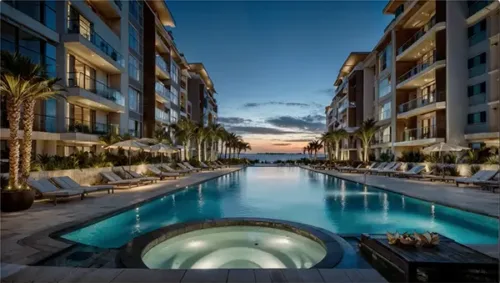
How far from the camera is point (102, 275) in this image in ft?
13.7

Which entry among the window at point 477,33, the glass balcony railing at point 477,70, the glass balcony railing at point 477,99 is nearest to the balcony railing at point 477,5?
the window at point 477,33

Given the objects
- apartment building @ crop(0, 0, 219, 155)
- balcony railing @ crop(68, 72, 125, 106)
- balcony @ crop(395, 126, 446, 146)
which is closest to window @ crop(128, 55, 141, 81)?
apartment building @ crop(0, 0, 219, 155)

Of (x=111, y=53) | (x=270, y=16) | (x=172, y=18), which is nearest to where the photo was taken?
(x=270, y=16)

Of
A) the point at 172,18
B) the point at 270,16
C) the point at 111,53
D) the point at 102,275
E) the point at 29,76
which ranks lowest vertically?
the point at 102,275

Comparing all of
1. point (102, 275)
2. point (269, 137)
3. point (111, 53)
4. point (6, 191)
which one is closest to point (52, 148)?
point (111, 53)

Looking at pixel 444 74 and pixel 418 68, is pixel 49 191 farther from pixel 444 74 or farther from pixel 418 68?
pixel 418 68

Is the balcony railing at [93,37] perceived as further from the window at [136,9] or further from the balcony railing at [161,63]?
the balcony railing at [161,63]

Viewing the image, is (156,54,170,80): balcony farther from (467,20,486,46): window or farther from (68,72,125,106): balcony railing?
(467,20,486,46): window

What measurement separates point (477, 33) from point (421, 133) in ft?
28.6

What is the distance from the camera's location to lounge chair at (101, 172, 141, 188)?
594 inches

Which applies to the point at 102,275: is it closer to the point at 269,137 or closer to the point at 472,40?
the point at 472,40

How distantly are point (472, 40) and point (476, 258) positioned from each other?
84.1 ft

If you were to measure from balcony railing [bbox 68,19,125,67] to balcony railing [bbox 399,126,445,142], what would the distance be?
2517 cm

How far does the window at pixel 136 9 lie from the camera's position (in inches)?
1081
